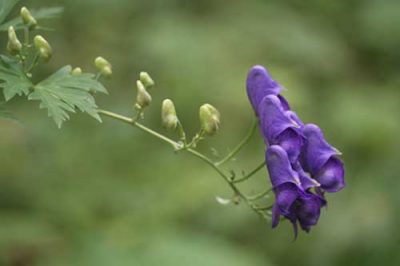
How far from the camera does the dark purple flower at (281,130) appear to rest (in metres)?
1.92

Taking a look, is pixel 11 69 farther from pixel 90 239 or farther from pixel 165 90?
pixel 165 90

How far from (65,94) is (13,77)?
130mm

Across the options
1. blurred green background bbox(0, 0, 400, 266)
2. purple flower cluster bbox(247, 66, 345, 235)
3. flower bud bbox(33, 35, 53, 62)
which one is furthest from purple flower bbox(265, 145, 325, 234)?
blurred green background bbox(0, 0, 400, 266)

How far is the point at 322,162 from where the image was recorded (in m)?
1.92

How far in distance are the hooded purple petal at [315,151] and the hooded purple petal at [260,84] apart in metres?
0.19

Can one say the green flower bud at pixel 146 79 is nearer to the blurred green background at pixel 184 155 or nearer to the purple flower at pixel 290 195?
the purple flower at pixel 290 195

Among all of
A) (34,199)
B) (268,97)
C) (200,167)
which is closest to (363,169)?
(200,167)

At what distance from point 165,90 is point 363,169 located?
4.73 ft

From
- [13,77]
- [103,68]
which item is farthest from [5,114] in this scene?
[103,68]

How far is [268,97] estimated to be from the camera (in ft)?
6.62

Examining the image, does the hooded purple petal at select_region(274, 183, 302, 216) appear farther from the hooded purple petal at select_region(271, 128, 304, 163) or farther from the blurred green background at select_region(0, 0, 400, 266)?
the blurred green background at select_region(0, 0, 400, 266)

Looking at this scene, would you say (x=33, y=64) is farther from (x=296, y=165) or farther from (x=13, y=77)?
(x=296, y=165)

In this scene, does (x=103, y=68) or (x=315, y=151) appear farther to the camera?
(x=103, y=68)

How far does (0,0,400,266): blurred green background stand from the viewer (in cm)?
393
